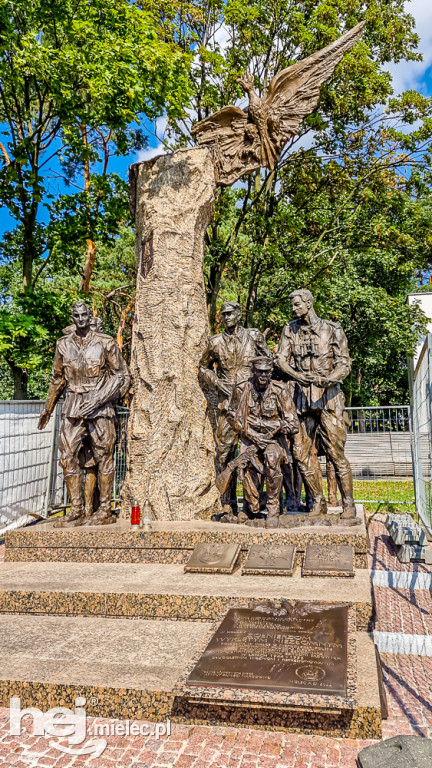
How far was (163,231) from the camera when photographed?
26.8 feet

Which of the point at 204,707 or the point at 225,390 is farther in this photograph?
the point at 225,390

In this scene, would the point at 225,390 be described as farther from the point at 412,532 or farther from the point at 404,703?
the point at 404,703

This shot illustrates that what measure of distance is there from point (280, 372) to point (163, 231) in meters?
2.63

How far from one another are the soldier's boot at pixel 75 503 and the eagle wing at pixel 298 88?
612 centimetres

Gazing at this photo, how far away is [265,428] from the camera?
6602 mm

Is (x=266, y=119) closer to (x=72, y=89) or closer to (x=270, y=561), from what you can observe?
(x=72, y=89)

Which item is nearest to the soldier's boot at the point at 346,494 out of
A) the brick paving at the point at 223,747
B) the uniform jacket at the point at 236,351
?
the uniform jacket at the point at 236,351

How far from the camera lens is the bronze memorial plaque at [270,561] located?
538cm

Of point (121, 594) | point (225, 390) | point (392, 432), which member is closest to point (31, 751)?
point (121, 594)

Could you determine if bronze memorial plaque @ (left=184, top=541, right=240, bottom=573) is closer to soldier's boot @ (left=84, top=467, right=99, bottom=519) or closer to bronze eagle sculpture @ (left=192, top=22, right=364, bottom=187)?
soldier's boot @ (left=84, top=467, right=99, bottom=519)

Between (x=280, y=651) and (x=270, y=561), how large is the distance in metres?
1.88

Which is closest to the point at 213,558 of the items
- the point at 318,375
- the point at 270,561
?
the point at 270,561

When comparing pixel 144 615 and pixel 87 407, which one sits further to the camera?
pixel 87 407

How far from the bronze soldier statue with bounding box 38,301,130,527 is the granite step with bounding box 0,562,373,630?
144 cm
